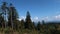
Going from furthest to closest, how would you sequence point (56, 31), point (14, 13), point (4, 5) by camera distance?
point (14, 13), point (4, 5), point (56, 31)

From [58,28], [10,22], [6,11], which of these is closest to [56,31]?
[58,28]

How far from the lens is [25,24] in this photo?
4644cm

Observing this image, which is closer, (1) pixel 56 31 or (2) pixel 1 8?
(1) pixel 56 31

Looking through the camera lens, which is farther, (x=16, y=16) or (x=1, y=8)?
(x=16, y=16)

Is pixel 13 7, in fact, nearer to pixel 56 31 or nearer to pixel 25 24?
pixel 25 24

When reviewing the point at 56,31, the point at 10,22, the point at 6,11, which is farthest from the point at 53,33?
the point at 10,22

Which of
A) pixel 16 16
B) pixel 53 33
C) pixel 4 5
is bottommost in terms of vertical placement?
pixel 53 33

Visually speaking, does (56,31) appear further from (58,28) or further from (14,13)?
(14,13)

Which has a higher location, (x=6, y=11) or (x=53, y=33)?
(x=6, y=11)

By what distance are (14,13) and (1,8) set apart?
4525mm

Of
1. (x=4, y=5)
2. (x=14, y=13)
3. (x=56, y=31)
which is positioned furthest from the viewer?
(x=14, y=13)

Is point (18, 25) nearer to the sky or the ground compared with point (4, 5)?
nearer to the ground

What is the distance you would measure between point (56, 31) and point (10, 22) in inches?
1327

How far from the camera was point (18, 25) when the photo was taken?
42.8 metres
